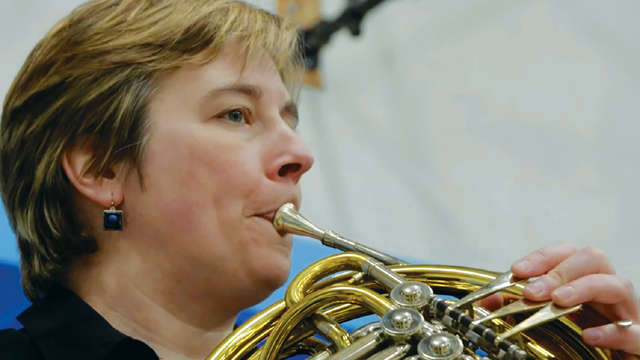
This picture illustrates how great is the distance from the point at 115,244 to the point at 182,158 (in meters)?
0.15

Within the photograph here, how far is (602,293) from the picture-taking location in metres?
0.65

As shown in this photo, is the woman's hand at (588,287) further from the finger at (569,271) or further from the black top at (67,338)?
the black top at (67,338)

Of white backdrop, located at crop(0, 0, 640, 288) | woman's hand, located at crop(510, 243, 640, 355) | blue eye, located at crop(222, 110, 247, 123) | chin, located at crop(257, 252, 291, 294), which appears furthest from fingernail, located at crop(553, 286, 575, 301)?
white backdrop, located at crop(0, 0, 640, 288)

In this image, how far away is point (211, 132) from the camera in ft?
2.68

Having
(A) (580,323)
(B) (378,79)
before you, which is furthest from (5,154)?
(B) (378,79)

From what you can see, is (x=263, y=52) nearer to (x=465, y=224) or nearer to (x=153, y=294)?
(x=153, y=294)

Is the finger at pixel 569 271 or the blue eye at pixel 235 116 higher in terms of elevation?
the blue eye at pixel 235 116

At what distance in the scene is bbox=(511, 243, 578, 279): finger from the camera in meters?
0.68

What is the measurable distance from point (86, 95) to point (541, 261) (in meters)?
0.56

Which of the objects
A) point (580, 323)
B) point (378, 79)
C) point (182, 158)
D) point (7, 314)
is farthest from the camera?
point (378, 79)

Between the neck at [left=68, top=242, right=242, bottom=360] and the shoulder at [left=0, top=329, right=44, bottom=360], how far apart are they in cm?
8

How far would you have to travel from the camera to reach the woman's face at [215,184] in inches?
31.5

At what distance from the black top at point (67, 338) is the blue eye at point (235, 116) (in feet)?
0.92

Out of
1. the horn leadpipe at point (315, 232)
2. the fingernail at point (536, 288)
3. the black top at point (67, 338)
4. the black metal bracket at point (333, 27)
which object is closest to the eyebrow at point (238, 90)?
the horn leadpipe at point (315, 232)
